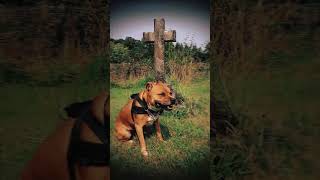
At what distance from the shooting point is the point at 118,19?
2.81 m

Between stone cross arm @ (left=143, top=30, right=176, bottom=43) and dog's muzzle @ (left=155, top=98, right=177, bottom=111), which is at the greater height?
stone cross arm @ (left=143, top=30, right=176, bottom=43)

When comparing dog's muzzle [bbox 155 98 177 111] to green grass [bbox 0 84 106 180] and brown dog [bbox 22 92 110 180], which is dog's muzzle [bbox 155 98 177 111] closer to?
brown dog [bbox 22 92 110 180]

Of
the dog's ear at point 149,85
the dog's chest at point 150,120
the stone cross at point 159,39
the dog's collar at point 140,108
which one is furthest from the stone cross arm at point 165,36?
the dog's chest at point 150,120

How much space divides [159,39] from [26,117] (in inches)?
41.0

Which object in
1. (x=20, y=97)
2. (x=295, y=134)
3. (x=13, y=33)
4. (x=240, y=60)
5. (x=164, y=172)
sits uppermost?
(x=13, y=33)

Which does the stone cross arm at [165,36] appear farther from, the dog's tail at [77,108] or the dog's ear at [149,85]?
the dog's tail at [77,108]

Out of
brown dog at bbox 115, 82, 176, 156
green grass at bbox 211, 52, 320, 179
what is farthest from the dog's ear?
green grass at bbox 211, 52, 320, 179

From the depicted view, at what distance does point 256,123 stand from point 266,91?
0.70ft

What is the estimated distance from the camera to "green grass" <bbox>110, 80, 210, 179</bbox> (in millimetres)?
2783

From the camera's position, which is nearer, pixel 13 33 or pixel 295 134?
pixel 295 134

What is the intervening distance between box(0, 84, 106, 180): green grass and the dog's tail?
3 centimetres

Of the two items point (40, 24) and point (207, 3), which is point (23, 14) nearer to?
point (40, 24)

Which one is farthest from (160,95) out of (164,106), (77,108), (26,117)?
(26,117)

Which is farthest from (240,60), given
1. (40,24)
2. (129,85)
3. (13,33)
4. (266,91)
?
(13,33)
